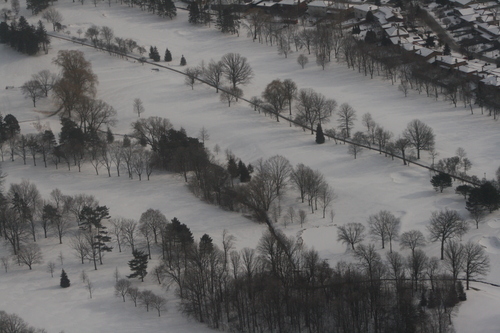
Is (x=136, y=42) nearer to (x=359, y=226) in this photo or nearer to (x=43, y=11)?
(x=43, y=11)

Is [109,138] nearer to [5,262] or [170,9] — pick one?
[5,262]

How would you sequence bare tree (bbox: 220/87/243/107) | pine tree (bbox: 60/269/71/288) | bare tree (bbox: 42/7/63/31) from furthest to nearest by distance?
bare tree (bbox: 42/7/63/31) < bare tree (bbox: 220/87/243/107) < pine tree (bbox: 60/269/71/288)

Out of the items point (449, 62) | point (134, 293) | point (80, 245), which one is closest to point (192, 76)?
point (449, 62)

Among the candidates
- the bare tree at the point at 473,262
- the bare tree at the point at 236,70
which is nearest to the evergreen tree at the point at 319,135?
the bare tree at the point at 236,70

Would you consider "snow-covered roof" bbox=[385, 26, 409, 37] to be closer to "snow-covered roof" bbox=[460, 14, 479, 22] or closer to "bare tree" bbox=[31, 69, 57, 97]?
"snow-covered roof" bbox=[460, 14, 479, 22]

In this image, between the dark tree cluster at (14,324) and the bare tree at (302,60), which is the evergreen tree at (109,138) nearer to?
the bare tree at (302,60)

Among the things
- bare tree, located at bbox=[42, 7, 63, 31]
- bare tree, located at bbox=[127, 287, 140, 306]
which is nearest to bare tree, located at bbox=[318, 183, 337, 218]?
bare tree, located at bbox=[127, 287, 140, 306]

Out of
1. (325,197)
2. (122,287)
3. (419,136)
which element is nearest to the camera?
(122,287)
